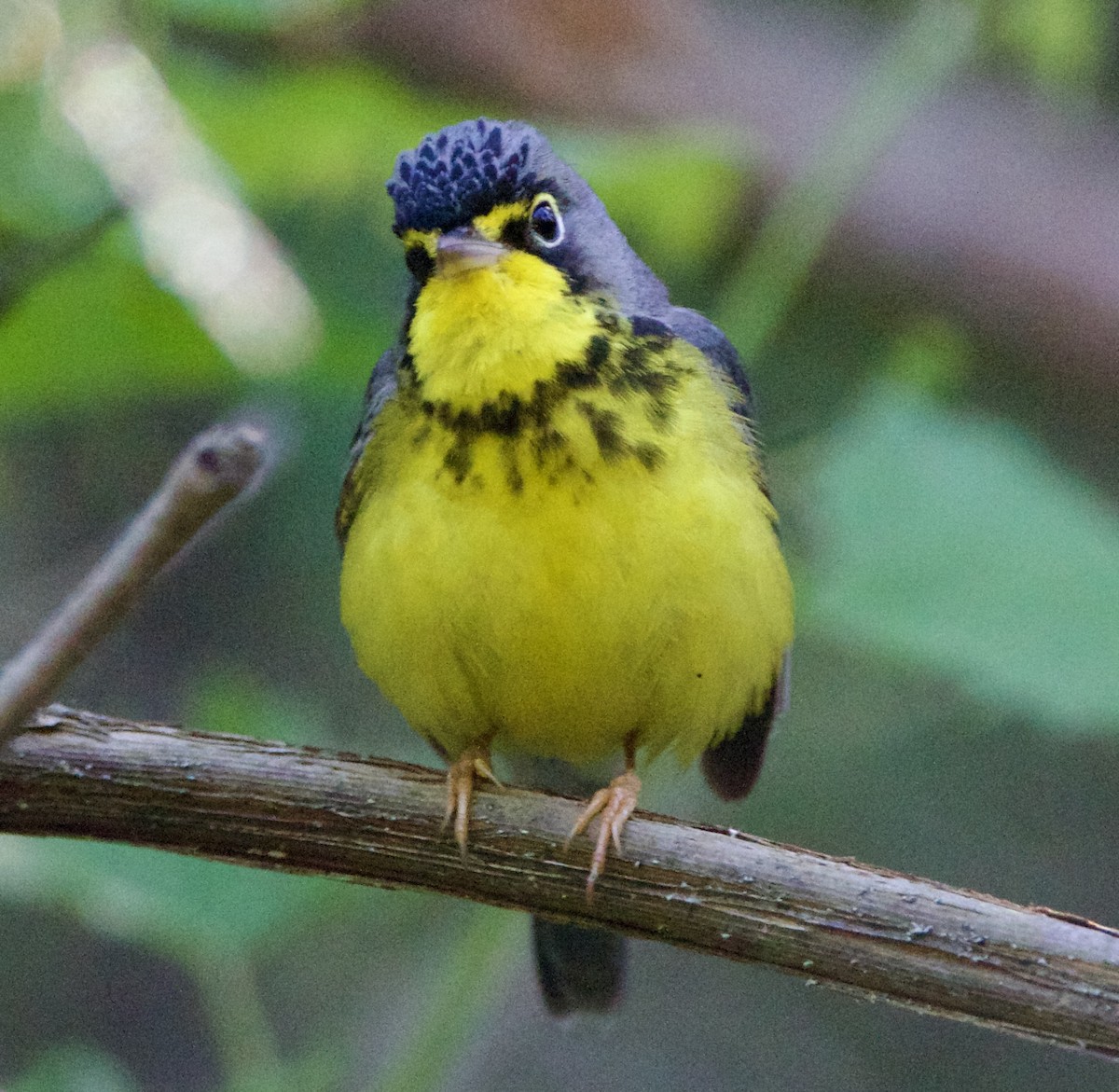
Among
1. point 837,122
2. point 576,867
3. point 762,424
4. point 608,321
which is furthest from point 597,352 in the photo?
Result: point 837,122

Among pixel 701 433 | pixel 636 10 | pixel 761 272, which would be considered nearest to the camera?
pixel 701 433

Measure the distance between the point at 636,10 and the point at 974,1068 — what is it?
10.2ft

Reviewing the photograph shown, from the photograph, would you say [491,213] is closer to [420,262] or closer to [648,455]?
[420,262]

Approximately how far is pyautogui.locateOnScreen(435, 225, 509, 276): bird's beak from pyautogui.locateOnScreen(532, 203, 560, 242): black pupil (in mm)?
138

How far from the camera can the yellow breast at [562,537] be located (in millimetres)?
2484

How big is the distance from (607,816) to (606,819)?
0.02 m

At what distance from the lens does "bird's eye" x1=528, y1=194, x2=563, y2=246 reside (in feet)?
8.62

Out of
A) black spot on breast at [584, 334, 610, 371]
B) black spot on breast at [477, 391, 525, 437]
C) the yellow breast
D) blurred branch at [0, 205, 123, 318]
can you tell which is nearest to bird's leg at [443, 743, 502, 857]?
the yellow breast

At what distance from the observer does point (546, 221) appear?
2646mm

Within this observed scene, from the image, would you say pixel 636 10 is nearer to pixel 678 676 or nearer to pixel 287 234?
pixel 287 234

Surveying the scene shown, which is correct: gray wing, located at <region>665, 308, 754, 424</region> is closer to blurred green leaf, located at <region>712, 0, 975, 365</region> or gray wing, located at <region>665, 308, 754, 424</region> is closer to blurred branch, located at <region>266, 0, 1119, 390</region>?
blurred green leaf, located at <region>712, 0, 975, 365</region>

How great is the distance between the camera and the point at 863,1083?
14.8 feet

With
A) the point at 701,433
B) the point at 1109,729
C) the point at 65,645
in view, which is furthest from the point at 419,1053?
the point at 65,645

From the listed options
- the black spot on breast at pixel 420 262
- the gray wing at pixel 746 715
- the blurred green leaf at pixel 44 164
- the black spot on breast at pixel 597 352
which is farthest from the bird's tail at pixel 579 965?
the blurred green leaf at pixel 44 164
